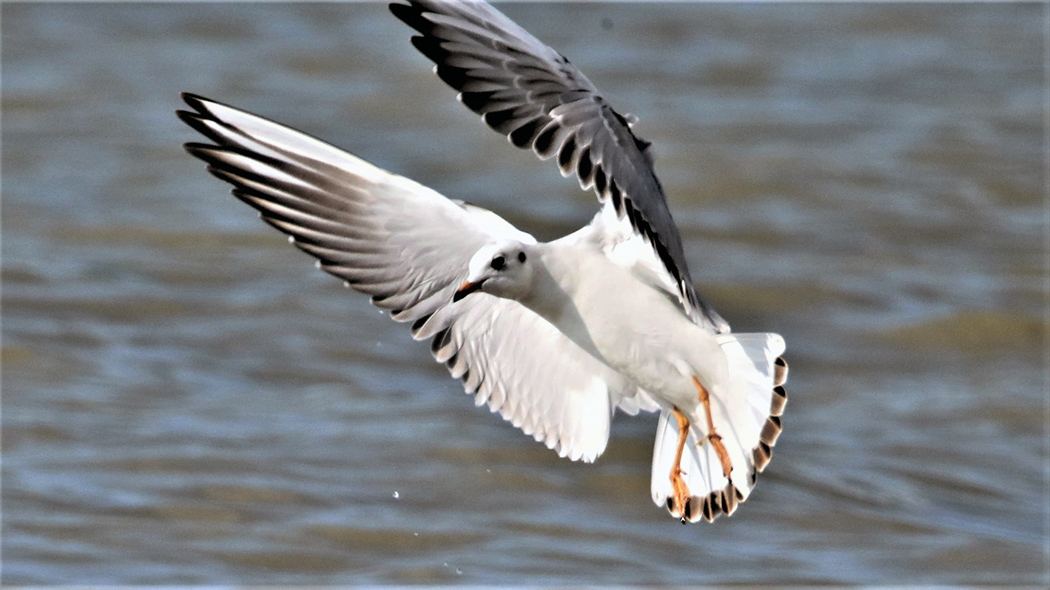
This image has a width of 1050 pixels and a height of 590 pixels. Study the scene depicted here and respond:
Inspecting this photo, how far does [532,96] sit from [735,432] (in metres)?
1.36

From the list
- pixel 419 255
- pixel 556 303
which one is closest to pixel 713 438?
pixel 556 303

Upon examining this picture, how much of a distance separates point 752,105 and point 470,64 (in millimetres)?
9954

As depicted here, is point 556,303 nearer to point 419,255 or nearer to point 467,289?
point 467,289

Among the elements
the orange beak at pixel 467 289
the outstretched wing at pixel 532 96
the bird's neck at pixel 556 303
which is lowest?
the orange beak at pixel 467 289

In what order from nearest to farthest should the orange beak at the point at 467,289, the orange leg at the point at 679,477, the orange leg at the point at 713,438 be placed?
the orange beak at the point at 467,289 → the orange leg at the point at 713,438 → the orange leg at the point at 679,477

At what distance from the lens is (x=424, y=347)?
9320 mm

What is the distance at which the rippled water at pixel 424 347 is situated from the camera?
24.6ft

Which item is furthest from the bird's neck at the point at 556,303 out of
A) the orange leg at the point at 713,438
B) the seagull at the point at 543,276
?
the orange leg at the point at 713,438

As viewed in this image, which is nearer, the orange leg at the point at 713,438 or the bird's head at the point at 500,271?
the bird's head at the point at 500,271

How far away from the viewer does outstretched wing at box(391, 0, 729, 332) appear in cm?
416

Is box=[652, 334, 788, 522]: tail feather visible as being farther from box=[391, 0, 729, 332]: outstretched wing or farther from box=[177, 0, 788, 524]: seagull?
box=[391, 0, 729, 332]: outstretched wing

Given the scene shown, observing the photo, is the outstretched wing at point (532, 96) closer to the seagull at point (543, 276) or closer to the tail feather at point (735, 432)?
the seagull at point (543, 276)

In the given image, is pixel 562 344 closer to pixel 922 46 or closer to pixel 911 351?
pixel 911 351

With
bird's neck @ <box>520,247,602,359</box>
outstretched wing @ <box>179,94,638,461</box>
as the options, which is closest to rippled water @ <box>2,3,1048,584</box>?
outstretched wing @ <box>179,94,638,461</box>
